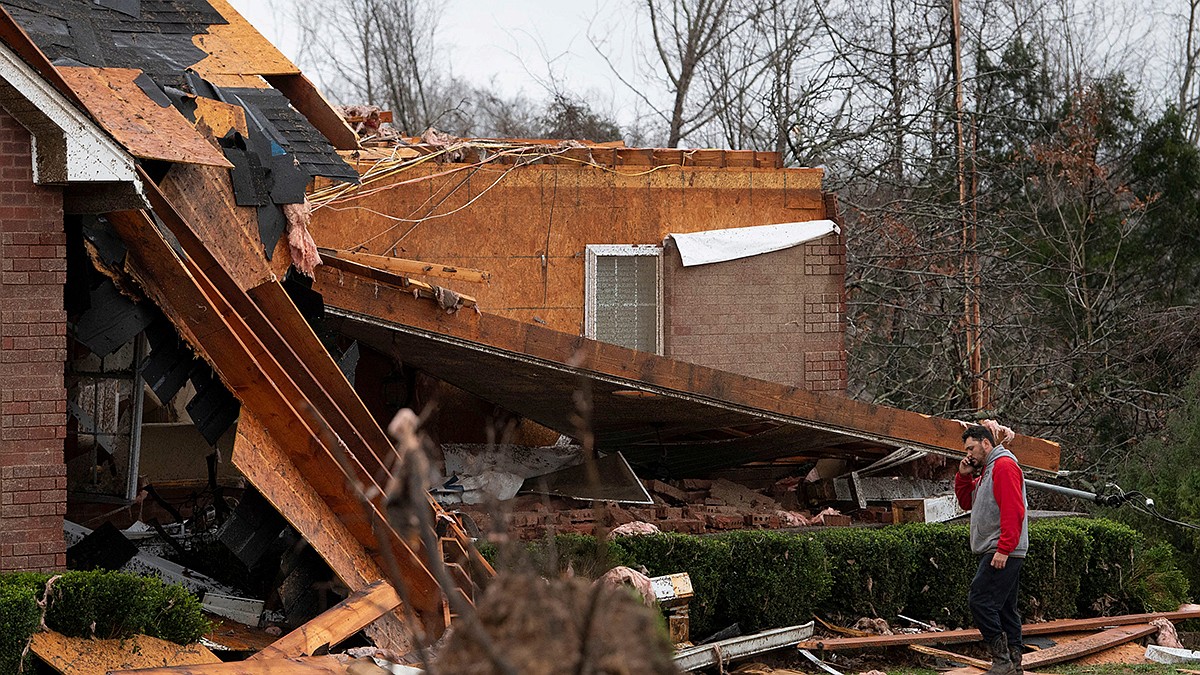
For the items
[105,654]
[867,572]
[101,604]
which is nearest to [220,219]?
[101,604]

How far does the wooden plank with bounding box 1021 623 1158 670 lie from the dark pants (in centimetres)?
122

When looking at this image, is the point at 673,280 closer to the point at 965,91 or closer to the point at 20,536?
the point at 20,536

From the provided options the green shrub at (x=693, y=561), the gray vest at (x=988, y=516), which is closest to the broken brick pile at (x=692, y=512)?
the green shrub at (x=693, y=561)

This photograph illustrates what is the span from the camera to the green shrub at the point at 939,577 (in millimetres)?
11773

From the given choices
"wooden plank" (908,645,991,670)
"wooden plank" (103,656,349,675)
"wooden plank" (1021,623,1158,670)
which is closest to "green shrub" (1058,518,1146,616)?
"wooden plank" (1021,623,1158,670)

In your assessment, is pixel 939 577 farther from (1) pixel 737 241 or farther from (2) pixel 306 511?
(2) pixel 306 511

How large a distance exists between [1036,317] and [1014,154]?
347 cm

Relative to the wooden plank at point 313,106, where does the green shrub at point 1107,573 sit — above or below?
below

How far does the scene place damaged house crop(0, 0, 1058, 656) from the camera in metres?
7.87

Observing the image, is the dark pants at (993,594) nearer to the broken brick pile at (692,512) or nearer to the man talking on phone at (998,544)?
the man talking on phone at (998,544)

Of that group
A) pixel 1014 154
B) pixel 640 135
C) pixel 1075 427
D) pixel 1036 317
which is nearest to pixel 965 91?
pixel 1014 154

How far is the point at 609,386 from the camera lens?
11.1m

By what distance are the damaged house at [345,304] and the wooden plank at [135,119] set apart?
33 mm

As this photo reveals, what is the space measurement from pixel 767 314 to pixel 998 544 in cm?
634
